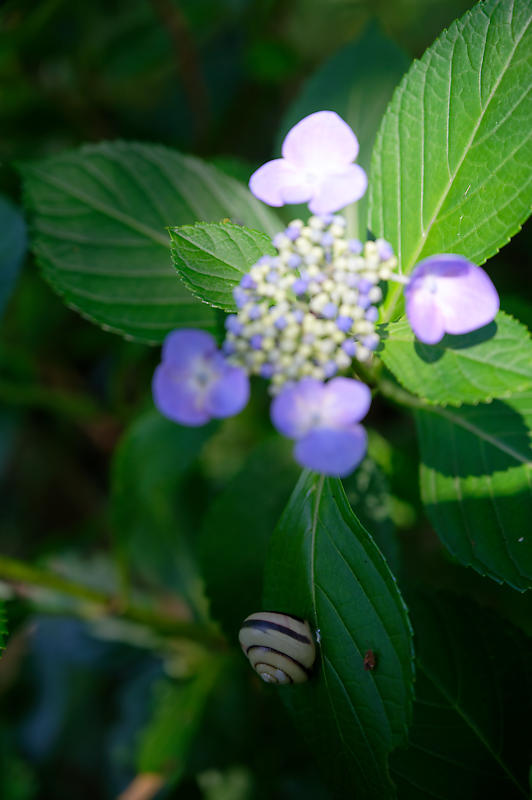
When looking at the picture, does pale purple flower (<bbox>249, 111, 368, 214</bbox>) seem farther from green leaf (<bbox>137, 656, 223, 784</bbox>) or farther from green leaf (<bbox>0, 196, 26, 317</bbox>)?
green leaf (<bbox>137, 656, 223, 784</bbox>)

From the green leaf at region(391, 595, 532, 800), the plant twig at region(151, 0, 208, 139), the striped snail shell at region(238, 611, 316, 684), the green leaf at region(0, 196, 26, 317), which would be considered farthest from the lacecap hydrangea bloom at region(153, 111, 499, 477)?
the plant twig at region(151, 0, 208, 139)

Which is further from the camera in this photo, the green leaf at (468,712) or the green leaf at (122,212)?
the green leaf at (122,212)

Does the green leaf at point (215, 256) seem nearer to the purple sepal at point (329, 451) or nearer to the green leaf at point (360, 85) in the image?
the purple sepal at point (329, 451)

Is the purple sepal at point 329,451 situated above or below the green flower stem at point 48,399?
above

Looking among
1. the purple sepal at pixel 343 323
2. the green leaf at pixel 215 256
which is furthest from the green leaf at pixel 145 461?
the purple sepal at pixel 343 323

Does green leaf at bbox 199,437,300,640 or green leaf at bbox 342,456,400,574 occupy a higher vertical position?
green leaf at bbox 342,456,400,574

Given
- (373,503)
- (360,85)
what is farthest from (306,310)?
(360,85)

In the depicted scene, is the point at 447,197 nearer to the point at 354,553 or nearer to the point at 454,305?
the point at 454,305
